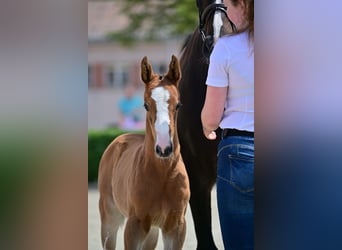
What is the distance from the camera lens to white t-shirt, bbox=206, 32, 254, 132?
2.00 m

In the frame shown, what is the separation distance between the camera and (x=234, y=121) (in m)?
2.04

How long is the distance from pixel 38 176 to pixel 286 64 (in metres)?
1.32

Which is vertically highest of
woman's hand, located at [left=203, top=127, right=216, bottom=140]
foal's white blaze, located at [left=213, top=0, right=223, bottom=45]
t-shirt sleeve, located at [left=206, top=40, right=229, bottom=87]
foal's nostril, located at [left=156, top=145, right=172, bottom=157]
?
foal's white blaze, located at [left=213, top=0, right=223, bottom=45]

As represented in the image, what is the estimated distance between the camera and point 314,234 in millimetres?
2320

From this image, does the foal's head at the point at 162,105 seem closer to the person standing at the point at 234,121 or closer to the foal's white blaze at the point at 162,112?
the foal's white blaze at the point at 162,112

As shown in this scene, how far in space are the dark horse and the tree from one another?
54 millimetres

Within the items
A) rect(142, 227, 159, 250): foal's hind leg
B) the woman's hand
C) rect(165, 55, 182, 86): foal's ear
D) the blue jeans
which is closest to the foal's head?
rect(165, 55, 182, 86): foal's ear

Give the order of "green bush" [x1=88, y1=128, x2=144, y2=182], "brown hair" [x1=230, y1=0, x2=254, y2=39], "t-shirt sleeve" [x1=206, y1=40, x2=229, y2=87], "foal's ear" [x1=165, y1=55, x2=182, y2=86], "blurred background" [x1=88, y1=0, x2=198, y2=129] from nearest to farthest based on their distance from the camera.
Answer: "t-shirt sleeve" [x1=206, y1=40, x2=229, y2=87] → "brown hair" [x1=230, y1=0, x2=254, y2=39] → "foal's ear" [x1=165, y1=55, x2=182, y2=86] → "blurred background" [x1=88, y1=0, x2=198, y2=129] → "green bush" [x1=88, y1=128, x2=144, y2=182]

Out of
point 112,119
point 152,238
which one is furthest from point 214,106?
point 152,238

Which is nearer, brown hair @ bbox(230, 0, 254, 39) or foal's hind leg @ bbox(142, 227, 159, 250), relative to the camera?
brown hair @ bbox(230, 0, 254, 39)

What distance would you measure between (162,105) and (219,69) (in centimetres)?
32

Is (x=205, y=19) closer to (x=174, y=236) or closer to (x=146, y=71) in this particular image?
(x=146, y=71)

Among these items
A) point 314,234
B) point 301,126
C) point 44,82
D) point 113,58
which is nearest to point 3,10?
point 44,82

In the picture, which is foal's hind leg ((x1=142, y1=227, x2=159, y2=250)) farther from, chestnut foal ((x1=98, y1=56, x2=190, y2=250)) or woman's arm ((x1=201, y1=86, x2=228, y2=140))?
woman's arm ((x1=201, y1=86, x2=228, y2=140))
